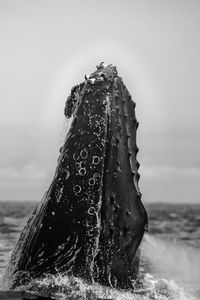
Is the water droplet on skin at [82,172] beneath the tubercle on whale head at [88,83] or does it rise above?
beneath

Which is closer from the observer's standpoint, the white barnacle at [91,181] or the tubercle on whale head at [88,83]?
the white barnacle at [91,181]

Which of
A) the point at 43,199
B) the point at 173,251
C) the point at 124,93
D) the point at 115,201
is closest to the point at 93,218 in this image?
the point at 115,201

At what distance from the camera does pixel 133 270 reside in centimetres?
612

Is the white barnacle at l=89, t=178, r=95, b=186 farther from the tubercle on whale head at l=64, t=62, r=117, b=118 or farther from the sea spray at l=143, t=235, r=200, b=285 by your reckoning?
the sea spray at l=143, t=235, r=200, b=285

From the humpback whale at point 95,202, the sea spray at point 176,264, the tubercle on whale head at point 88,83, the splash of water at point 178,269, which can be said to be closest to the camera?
the humpback whale at point 95,202

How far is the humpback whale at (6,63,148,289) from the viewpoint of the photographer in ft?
19.2

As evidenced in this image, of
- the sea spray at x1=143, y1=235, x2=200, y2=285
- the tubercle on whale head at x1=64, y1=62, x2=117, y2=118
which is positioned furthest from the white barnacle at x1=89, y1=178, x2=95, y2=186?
the sea spray at x1=143, y1=235, x2=200, y2=285

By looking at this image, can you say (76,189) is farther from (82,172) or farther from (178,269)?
(178,269)

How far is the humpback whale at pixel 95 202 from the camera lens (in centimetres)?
584

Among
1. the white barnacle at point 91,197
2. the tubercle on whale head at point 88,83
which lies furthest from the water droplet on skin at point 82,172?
the tubercle on whale head at point 88,83

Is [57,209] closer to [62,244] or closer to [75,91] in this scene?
[62,244]

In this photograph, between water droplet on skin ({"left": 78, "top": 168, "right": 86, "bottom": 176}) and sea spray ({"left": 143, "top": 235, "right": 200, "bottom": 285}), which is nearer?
water droplet on skin ({"left": 78, "top": 168, "right": 86, "bottom": 176})

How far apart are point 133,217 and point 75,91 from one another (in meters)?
1.62

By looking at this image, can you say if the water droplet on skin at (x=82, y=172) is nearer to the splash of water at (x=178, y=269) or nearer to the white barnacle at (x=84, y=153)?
the white barnacle at (x=84, y=153)
